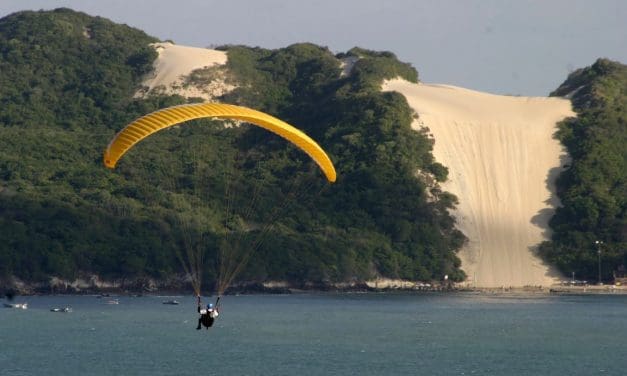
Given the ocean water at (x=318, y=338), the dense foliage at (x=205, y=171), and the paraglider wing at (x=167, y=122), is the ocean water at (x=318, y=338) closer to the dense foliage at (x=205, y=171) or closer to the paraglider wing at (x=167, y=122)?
the dense foliage at (x=205, y=171)

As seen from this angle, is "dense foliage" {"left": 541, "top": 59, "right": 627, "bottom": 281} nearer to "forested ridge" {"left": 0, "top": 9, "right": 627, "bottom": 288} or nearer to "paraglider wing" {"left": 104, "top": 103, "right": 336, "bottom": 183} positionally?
"forested ridge" {"left": 0, "top": 9, "right": 627, "bottom": 288}

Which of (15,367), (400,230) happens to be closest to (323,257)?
(400,230)

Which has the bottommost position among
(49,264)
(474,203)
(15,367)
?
(15,367)

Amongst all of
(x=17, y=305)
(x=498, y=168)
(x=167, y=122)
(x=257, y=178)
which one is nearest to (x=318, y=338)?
(x=17, y=305)

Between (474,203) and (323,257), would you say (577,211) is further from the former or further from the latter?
(323,257)

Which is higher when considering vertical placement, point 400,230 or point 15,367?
point 400,230

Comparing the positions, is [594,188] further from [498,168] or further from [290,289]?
[290,289]

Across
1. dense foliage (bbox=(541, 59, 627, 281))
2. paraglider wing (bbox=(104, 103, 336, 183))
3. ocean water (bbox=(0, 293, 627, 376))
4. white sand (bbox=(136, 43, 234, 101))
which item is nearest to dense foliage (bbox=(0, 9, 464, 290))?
white sand (bbox=(136, 43, 234, 101))
